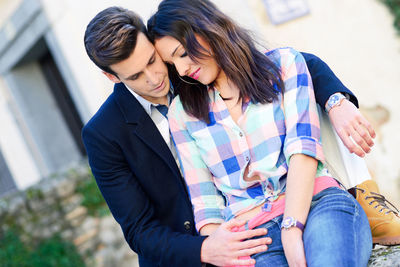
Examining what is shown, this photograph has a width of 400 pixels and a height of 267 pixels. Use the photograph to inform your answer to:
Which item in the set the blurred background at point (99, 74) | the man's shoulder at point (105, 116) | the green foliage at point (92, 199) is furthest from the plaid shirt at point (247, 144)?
the green foliage at point (92, 199)

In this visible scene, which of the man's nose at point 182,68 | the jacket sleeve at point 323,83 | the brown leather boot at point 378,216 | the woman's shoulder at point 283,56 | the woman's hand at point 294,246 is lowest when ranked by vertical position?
the brown leather boot at point 378,216

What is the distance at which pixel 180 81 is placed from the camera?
2094 millimetres

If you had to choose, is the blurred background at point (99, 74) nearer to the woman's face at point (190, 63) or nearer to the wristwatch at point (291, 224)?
the woman's face at point (190, 63)

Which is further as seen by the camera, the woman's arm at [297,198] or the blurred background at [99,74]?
the blurred background at [99,74]

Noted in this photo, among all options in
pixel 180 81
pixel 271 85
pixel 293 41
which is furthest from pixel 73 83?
pixel 271 85

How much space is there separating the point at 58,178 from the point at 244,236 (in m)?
4.14

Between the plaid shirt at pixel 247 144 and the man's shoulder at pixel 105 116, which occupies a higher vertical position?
the man's shoulder at pixel 105 116

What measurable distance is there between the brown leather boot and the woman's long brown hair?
23.1 inches

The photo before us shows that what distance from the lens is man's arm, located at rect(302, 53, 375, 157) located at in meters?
1.69

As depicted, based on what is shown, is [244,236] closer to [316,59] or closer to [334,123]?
[334,123]

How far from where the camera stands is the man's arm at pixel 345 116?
1.69 m

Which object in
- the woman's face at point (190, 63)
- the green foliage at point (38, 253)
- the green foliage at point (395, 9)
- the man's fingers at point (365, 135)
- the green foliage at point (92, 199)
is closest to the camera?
the man's fingers at point (365, 135)

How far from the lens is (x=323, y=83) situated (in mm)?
1898

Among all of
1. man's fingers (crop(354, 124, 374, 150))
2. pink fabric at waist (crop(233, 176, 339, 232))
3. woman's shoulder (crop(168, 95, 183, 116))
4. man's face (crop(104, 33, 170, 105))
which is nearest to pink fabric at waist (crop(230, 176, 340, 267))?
pink fabric at waist (crop(233, 176, 339, 232))
